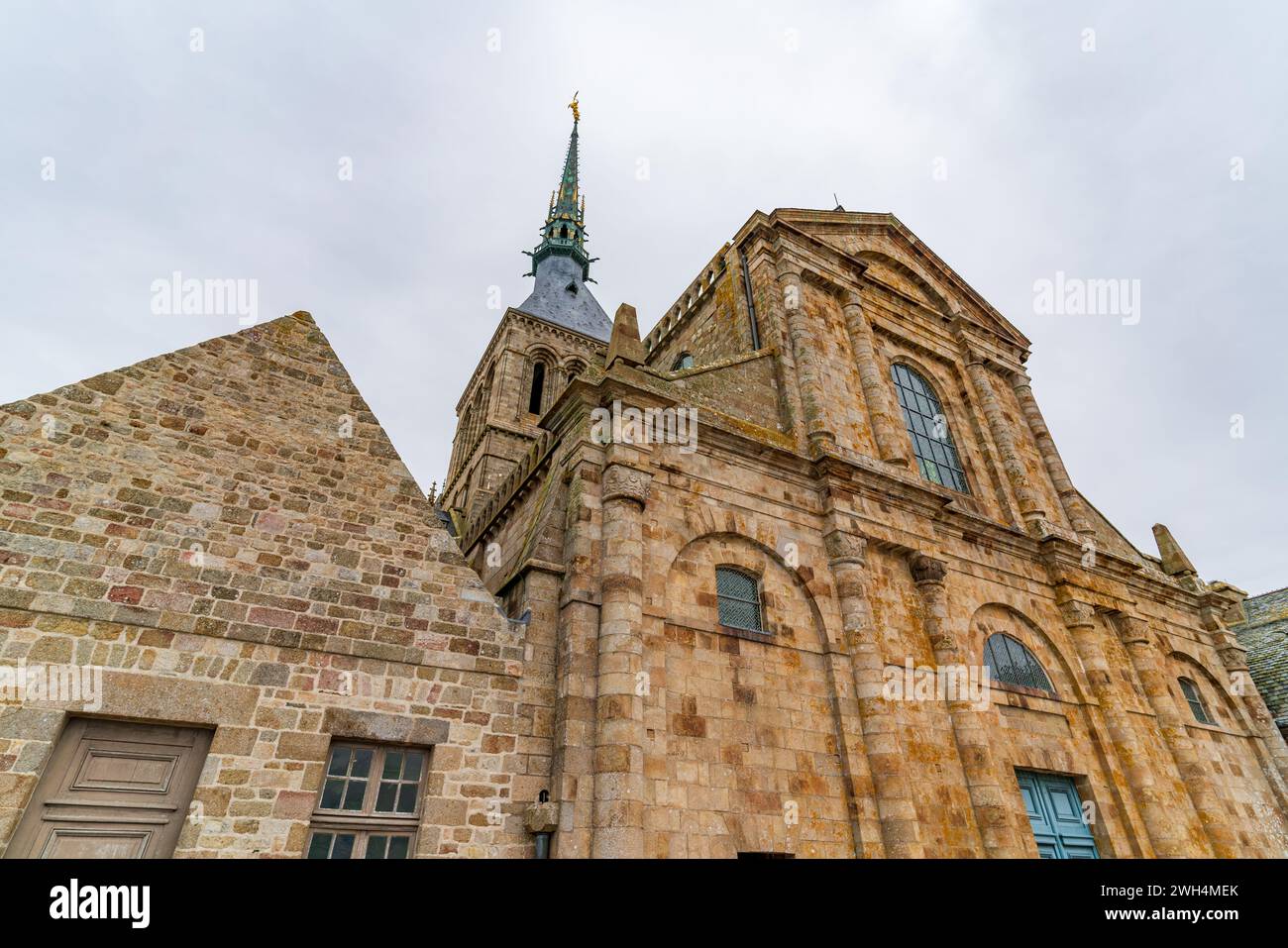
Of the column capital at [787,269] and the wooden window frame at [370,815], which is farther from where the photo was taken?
the column capital at [787,269]

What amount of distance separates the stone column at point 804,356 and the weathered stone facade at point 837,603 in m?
0.06

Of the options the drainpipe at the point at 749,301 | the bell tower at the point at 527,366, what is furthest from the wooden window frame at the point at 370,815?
the bell tower at the point at 527,366

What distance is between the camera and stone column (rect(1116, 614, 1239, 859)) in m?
11.1

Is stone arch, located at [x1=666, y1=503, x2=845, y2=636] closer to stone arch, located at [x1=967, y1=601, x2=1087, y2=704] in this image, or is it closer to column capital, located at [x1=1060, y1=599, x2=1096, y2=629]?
stone arch, located at [x1=967, y1=601, x2=1087, y2=704]

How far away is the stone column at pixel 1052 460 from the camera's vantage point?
1473 centimetres

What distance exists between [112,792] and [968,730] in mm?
9741

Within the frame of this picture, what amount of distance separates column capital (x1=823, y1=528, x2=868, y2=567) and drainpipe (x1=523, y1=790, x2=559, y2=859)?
5459 mm

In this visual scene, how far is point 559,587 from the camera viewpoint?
24.8 ft

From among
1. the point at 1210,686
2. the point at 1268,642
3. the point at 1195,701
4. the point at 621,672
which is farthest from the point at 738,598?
the point at 1268,642

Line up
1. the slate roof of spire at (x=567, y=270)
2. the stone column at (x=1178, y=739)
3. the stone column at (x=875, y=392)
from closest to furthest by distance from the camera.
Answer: the stone column at (x=1178, y=739) → the stone column at (x=875, y=392) → the slate roof of spire at (x=567, y=270)

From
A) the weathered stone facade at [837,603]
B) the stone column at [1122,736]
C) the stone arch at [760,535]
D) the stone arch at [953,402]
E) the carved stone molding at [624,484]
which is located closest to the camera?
the weathered stone facade at [837,603]

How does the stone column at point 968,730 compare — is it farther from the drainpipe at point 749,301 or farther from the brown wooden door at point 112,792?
the brown wooden door at point 112,792

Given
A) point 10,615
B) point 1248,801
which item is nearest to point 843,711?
point 10,615
